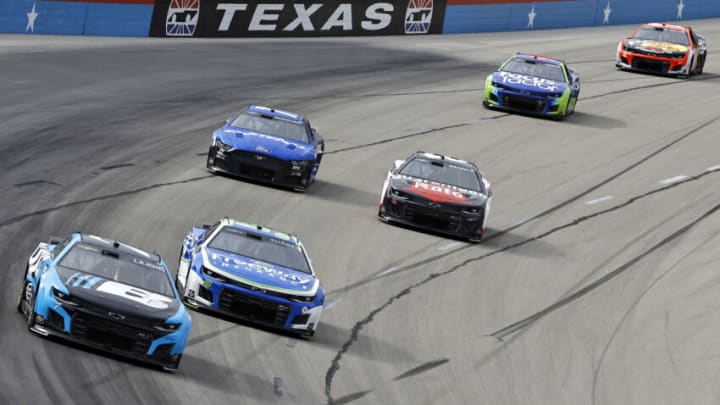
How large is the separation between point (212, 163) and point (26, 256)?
707 cm

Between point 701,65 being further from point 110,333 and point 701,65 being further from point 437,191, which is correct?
point 110,333

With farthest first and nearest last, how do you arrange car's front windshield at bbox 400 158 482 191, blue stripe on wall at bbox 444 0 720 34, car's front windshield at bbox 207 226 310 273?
blue stripe on wall at bbox 444 0 720 34 → car's front windshield at bbox 400 158 482 191 → car's front windshield at bbox 207 226 310 273

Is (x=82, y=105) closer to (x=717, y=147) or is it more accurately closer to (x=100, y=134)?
(x=100, y=134)

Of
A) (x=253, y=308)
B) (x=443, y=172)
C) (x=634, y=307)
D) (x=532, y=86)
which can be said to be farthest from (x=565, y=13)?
(x=253, y=308)

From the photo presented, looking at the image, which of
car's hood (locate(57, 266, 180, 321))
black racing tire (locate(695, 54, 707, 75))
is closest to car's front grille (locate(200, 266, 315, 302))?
car's hood (locate(57, 266, 180, 321))

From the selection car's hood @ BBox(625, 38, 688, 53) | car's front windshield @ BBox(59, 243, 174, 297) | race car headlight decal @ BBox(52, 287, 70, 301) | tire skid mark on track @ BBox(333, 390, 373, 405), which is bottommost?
car's hood @ BBox(625, 38, 688, 53)

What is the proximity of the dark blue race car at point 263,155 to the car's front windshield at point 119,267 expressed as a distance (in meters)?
8.42

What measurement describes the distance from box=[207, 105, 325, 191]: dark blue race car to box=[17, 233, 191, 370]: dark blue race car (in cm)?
887

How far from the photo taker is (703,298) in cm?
1933

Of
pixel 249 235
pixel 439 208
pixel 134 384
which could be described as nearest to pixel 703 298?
pixel 439 208

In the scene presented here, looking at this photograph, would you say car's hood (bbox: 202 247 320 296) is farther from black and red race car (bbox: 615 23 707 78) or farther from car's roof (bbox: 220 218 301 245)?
black and red race car (bbox: 615 23 707 78)

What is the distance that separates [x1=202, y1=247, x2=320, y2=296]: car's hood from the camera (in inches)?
602

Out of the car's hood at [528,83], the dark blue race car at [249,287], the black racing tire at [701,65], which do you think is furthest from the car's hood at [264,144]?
the black racing tire at [701,65]

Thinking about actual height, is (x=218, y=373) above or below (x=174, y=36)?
above
